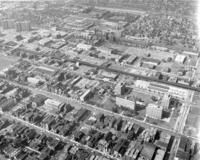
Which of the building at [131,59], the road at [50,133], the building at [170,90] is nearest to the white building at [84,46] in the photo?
the building at [131,59]

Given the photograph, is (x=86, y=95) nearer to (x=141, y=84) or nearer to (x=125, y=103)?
(x=125, y=103)

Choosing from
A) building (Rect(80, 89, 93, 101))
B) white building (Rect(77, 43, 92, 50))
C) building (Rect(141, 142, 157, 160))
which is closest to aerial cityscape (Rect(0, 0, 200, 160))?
white building (Rect(77, 43, 92, 50))

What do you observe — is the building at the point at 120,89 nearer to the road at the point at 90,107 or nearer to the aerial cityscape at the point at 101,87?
the aerial cityscape at the point at 101,87

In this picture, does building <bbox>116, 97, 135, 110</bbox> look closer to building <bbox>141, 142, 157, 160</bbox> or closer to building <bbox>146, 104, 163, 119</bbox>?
building <bbox>146, 104, 163, 119</bbox>

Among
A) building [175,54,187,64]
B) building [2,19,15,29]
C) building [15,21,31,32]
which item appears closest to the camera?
building [175,54,187,64]

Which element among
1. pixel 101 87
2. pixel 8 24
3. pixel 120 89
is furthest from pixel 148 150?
pixel 8 24

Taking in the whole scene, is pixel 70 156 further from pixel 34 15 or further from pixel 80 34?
pixel 34 15
